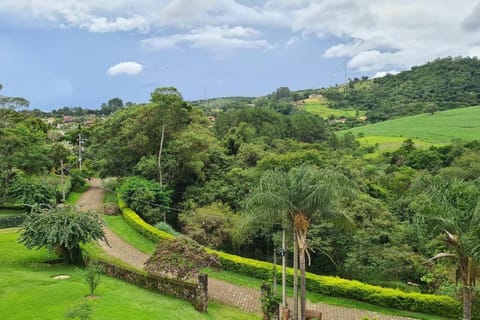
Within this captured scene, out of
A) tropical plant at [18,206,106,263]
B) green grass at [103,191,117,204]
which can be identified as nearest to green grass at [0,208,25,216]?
green grass at [103,191,117,204]

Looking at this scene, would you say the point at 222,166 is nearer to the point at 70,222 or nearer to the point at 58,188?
the point at 58,188

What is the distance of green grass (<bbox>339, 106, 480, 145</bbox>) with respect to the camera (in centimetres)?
6862

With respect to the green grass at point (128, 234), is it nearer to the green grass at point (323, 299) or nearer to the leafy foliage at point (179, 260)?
the green grass at point (323, 299)

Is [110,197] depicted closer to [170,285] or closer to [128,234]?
[128,234]

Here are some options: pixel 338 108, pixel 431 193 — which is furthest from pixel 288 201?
pixel 338 108

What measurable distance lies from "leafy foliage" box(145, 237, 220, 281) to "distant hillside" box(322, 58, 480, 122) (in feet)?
284

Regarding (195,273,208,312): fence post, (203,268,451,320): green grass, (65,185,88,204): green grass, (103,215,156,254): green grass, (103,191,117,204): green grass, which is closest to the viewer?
(195,273,208,312): fence post

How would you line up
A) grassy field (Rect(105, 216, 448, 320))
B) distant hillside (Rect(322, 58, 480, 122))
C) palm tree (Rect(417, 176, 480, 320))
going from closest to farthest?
palm tree (Rect(417, 176, 480, 320)) < grassy field (Rect(105, 216, 448, 320)) < distant hillside (Rect(322, 58, 480, 122))

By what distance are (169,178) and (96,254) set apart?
A: 12.4m

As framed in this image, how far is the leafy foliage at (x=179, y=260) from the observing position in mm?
15305

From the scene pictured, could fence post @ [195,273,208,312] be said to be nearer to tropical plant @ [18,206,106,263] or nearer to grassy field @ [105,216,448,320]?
grassy field @ [105,216,448,320]

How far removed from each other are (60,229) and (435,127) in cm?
7314

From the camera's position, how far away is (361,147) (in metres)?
62.4

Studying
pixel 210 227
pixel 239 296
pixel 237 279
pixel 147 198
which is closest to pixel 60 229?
pixel 239 296
